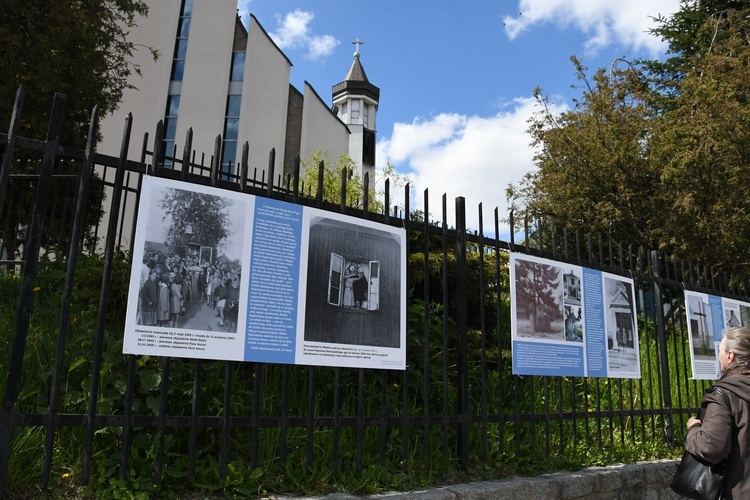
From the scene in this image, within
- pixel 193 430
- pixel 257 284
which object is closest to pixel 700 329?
pixel 257 284

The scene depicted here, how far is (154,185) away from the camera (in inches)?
129

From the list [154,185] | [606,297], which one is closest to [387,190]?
[154,185]

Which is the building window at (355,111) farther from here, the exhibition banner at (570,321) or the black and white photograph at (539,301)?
the black and white photograph at (539,301)

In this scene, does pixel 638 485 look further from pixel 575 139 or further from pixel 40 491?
pixel 575 139

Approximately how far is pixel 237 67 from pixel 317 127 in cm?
514

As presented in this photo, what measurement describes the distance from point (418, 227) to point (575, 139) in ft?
34.1

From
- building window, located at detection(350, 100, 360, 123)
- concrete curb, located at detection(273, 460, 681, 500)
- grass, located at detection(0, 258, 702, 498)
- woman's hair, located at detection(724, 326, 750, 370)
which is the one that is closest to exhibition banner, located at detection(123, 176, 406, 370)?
grass, located at detection(0, 258, 702, 498)

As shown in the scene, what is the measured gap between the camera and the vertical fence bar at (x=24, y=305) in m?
2.84

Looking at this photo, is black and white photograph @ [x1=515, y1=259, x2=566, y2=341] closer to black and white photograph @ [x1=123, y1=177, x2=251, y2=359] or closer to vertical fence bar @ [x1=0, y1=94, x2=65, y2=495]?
black and white photograph @ [x1=123, y1=177, x2=251, y2=359]

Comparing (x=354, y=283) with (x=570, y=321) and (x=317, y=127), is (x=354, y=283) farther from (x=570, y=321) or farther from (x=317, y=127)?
(x=317, y=127)

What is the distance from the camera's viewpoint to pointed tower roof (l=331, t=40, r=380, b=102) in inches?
2197

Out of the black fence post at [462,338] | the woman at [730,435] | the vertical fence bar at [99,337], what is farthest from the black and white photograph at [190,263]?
the woman at [730,435]

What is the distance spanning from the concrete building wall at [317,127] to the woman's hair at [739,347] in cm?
2710

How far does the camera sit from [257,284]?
11.5 feet
